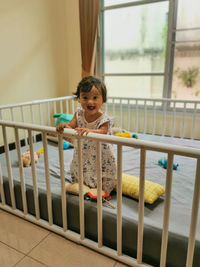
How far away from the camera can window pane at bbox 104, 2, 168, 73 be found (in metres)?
2.78

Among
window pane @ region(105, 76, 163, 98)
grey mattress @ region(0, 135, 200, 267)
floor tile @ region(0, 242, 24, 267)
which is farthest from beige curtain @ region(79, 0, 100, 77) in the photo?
floor tile @ region(0, 242, 24, 267)

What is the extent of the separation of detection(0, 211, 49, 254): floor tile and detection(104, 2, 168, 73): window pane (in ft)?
7.78

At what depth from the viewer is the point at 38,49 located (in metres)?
2.94

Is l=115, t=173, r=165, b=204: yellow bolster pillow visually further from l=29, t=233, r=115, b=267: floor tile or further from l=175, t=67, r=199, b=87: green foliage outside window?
l=175, t=67, r=199, b=87: green foliage outside window

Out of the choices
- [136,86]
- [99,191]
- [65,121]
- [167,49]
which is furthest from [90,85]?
[136,86]

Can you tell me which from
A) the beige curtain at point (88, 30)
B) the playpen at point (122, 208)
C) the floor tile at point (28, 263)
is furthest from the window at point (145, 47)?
the floor tile at point (28, 263)

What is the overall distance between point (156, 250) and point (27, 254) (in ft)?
2.30

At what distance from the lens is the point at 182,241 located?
3.28ft

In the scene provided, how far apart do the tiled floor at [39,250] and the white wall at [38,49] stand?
1674 mm

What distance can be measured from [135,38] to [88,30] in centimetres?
64

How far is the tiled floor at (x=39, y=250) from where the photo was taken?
1.17 metres

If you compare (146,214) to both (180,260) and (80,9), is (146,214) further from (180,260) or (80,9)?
(80,9)

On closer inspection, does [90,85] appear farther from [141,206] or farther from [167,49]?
[167,49]

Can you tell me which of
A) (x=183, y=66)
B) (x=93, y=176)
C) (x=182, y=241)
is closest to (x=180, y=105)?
(x=183, y=66)
